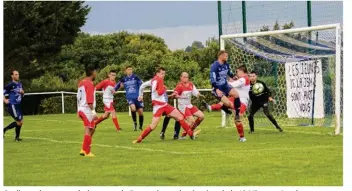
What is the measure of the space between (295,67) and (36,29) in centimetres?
2989

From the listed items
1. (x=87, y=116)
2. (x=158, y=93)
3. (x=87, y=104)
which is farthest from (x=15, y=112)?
(x=87, y=104)

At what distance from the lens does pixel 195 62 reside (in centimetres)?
5878

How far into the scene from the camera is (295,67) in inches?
1133

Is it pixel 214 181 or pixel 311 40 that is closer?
pixel 214 181

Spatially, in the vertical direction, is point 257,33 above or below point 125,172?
above

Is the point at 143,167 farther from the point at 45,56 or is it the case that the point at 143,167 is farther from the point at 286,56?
the point at 45,56

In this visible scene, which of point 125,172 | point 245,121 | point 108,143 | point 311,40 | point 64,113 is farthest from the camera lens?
point 64,113

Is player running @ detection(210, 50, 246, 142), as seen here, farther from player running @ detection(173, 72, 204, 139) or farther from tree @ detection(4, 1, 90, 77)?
tree @ detection(4, 1, 90, 77)

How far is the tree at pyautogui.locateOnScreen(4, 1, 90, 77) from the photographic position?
54906 mm

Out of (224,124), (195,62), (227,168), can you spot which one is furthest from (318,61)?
(195,62)

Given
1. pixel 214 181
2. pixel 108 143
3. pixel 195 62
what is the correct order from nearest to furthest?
pixel 214 181 < pixel 108 143 < pixel 195 62

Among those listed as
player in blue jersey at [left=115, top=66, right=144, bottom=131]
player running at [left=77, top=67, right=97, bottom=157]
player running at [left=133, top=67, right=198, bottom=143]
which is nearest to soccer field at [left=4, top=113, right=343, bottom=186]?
player running at [left=77, top=67, right=97, bottom=157]

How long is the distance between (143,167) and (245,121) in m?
14.1

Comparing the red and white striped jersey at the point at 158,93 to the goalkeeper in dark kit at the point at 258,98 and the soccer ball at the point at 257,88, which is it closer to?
the goalkeeper in dark kit at the point at 258,98
